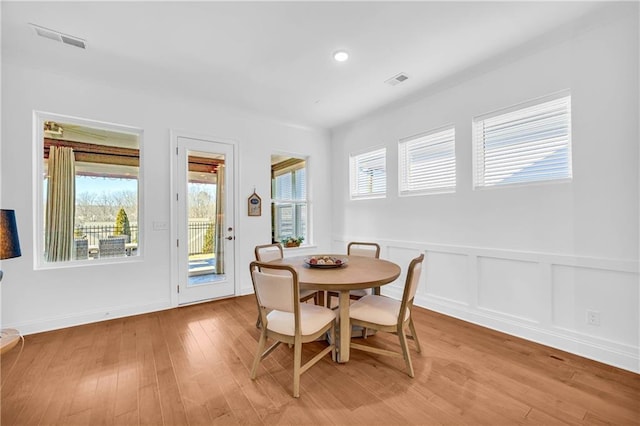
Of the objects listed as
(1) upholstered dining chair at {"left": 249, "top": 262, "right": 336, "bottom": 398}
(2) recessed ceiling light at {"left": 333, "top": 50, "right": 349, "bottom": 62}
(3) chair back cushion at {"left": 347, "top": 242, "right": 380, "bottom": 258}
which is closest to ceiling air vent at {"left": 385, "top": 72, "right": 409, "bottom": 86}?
(2) recessed ceiling light at {"left": 333, "top": 50, "right": 349, "bottom": 62}

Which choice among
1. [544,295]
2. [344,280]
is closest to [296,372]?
[344,280]

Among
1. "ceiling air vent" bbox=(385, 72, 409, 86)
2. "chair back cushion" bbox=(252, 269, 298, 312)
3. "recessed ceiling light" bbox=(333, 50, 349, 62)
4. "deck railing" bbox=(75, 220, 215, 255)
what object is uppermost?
"ceiling air vent" bbox=(385, 72, 409, 86)

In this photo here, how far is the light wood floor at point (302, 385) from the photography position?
1.73 metres

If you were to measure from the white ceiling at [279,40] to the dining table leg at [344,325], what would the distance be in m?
2.20

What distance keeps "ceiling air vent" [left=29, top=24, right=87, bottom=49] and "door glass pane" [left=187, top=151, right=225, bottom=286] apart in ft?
5.13

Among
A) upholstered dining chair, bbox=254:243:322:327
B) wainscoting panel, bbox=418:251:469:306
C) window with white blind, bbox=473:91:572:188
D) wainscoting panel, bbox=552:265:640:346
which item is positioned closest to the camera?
wainscoting panel, bbox=552:265:640:346

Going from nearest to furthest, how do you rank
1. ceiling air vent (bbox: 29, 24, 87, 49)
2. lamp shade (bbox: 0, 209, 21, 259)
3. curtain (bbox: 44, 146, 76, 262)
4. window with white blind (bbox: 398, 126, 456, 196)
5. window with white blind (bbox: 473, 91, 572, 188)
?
lamp shade (bbox: 0, 209, 21, 259) → ceiling air vent (bbox: 29, 24, 87, 49) → window with white blind (bbox: 473, 91, 572, 188) → curtain (bbox: 44, 146, 76, 262) → window with white blind (bbox: 398, 126, 456, 196)

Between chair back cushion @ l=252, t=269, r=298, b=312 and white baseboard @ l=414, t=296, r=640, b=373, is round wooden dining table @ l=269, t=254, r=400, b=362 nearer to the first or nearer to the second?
chair back cushion @ l=252, t=269, r=298, b=312

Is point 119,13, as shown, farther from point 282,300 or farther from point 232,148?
point 282,300

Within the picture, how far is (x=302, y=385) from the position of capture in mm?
2029

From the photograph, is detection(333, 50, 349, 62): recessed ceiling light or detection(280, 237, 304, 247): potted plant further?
detection(280, 237, 304, 247): potted plant

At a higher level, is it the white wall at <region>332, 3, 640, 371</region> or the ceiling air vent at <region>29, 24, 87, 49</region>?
the ceiling air vent at <region>29, 24, 87, 49</region>

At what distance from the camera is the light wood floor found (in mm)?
1730

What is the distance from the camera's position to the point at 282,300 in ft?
6.41
